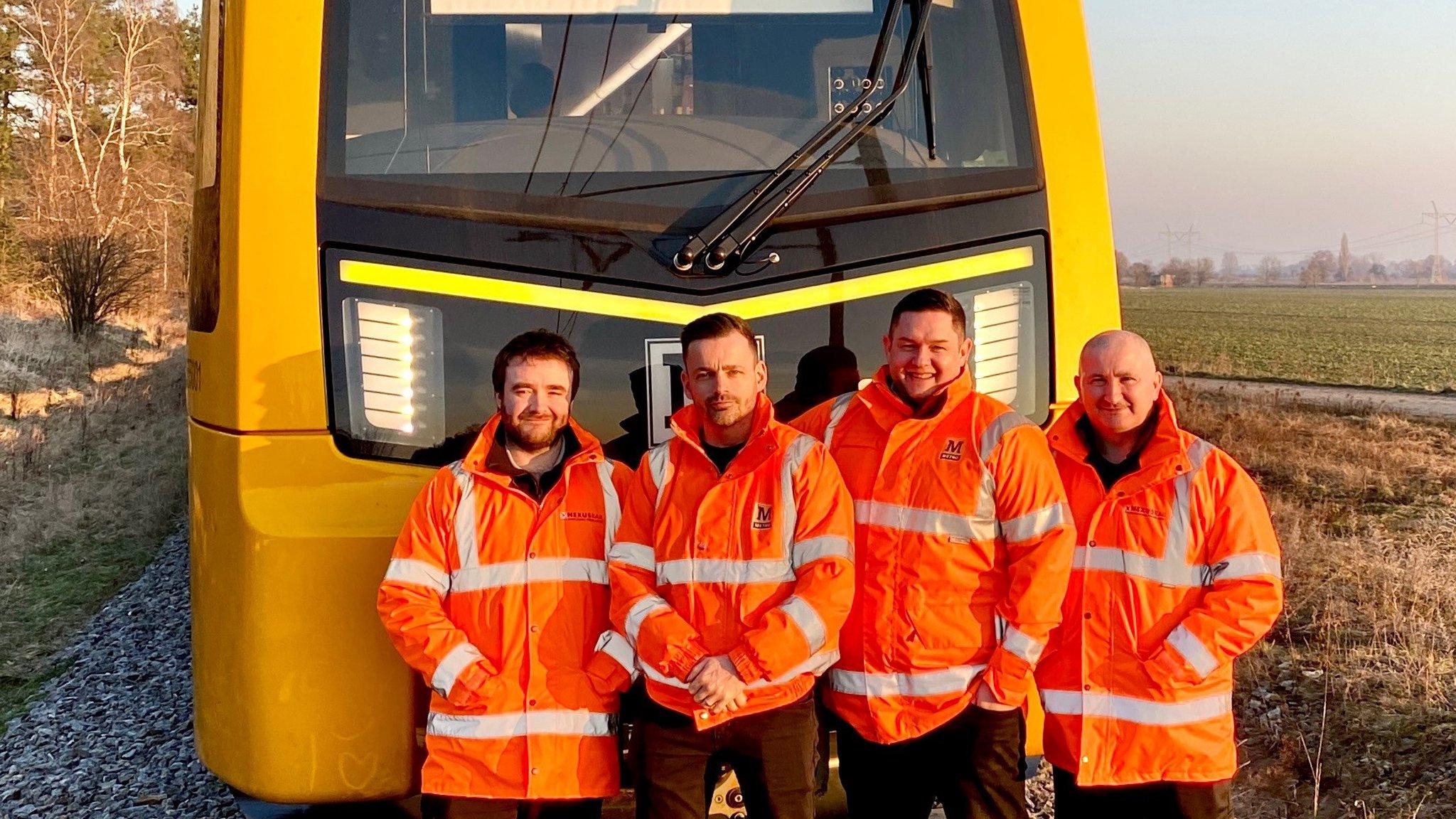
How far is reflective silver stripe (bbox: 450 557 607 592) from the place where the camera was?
234cm

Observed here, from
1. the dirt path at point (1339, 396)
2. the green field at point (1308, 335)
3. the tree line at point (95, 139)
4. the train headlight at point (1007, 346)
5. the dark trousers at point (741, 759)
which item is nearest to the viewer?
the dark trousers at point (741, 759)

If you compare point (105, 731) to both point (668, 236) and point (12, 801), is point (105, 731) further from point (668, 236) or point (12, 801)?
point (668, 236)

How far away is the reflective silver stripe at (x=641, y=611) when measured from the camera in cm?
224

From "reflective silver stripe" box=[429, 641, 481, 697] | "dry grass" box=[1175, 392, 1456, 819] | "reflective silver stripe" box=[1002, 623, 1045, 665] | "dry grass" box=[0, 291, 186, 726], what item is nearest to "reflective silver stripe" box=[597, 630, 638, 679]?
"reflective silver stripe" box=[429, 641, 481, 697]

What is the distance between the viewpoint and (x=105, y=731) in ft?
14.2

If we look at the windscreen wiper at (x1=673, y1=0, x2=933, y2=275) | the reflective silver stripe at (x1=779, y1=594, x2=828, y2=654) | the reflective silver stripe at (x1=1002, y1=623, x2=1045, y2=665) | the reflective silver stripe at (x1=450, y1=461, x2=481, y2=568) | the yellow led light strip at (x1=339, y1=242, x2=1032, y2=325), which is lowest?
the reflective silver stripe at (x1=1002, y1=623, x2=1045, y2=665)

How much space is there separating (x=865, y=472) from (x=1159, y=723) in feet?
2.51

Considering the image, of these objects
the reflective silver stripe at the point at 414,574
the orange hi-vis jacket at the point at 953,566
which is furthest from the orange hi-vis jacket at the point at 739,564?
the reflective silver stripe at the point at 414,574

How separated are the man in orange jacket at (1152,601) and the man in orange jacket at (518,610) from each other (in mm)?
942

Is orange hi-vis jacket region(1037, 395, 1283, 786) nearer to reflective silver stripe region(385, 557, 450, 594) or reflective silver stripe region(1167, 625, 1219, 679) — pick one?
reflective silver stripe region(1167, 625, 1219, 679)

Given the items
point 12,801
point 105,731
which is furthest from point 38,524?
point 12,801

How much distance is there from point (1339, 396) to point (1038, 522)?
19.9 metres

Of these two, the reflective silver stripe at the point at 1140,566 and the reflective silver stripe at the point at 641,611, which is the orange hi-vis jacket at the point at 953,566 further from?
the reflective silver stripe at the point at 641,611

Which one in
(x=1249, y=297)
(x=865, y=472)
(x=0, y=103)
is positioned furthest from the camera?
(x=1249, y=297)
